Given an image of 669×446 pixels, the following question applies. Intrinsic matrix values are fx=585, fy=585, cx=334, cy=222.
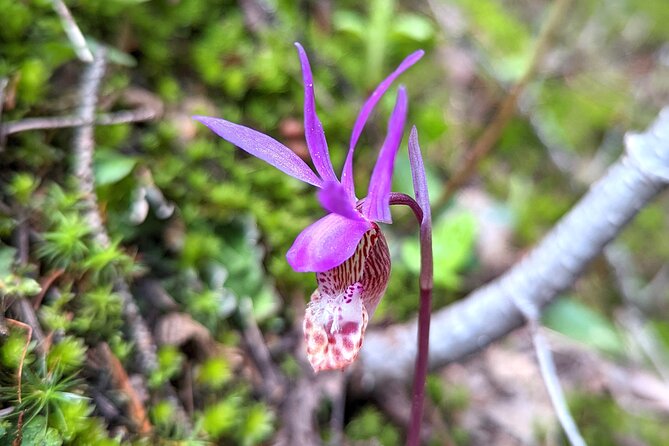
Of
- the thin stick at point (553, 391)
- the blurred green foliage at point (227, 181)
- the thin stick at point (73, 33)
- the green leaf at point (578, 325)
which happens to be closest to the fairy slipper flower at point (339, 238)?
the blurred green foliage at point (227, 181)

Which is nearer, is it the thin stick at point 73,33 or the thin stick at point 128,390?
the thin stick at point 128,390

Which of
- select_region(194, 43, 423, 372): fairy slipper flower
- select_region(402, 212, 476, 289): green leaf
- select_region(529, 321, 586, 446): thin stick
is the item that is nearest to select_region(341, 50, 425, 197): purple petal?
select_region(194, 43, 423, 372): fairy slipper flower

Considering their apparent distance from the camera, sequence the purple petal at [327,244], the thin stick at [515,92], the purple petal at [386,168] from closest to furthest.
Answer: the purple petal at [386,168] < the purple petal at [327,244] < the thin stick at [515,92]

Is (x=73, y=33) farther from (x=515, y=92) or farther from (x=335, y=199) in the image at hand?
(x=515, y=92)

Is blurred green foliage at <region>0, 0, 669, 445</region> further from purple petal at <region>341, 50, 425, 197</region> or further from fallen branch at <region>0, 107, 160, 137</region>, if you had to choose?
purple petal at <region>341, 50, 425, 197</region>

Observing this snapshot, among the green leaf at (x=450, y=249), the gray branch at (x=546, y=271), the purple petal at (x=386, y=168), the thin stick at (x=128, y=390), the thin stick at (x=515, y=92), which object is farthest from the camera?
the thin stick at (x=515, y=92)

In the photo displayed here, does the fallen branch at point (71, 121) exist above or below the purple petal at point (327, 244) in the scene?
below

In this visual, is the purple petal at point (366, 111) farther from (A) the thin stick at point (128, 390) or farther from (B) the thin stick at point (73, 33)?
(B) the thin stick at point (73, 33)

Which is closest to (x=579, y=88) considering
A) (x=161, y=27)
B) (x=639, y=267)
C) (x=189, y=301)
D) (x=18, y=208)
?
(x=639, y=267)
